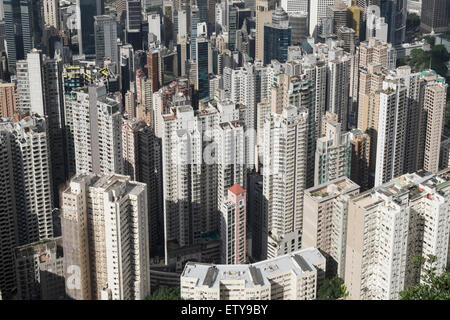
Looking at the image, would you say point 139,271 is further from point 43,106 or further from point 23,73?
point 23,73

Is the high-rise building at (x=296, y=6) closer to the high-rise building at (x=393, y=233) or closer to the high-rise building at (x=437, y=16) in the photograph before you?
the high-rise building at (x=437, y=16)

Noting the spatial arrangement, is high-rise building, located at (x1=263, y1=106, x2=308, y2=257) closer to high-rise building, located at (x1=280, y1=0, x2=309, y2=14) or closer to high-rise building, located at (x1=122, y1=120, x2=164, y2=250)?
high-rise building, located at (x1=122, y1=120, x2=164, y2=250)

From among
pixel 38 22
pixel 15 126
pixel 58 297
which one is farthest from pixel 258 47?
pixel 58 297

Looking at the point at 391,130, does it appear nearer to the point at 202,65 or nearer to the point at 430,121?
the point at 430,121

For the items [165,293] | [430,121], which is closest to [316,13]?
[430,121]

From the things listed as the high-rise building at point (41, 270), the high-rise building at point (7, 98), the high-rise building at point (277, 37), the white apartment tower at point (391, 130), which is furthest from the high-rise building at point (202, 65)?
the high-rise building at point (41, 270)
